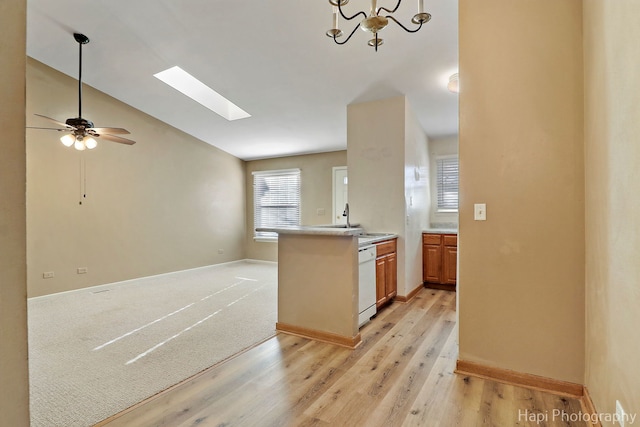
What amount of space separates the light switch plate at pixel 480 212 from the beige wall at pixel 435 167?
11.5 feet

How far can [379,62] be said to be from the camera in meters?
3.46

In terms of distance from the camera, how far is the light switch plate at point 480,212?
2230 millimetres

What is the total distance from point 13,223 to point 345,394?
6.27ft

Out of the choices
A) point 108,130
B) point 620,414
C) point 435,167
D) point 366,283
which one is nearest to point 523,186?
point 620,414

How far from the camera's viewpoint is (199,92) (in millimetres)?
5039

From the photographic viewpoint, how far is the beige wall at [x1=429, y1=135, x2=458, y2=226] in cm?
559

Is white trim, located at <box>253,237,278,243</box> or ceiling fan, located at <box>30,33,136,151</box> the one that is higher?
ceiling fan, located at <box>30,33,136,151</box>

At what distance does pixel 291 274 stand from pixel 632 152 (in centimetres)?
251

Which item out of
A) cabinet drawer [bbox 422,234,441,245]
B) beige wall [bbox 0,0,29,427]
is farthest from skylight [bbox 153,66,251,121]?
beige wall [bbox 0,0,29,427]

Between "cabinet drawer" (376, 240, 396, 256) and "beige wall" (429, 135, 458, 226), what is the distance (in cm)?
200

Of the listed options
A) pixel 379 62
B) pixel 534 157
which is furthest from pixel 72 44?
pixel 534 157

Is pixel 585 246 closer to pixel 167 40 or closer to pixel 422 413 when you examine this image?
pixel 422 413

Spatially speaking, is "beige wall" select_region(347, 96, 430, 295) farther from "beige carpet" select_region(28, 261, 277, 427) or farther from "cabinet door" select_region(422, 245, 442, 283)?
"beige carpet" select_region(28, 261, 277, 427)

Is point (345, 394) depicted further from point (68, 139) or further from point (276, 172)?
point (276, 172)
